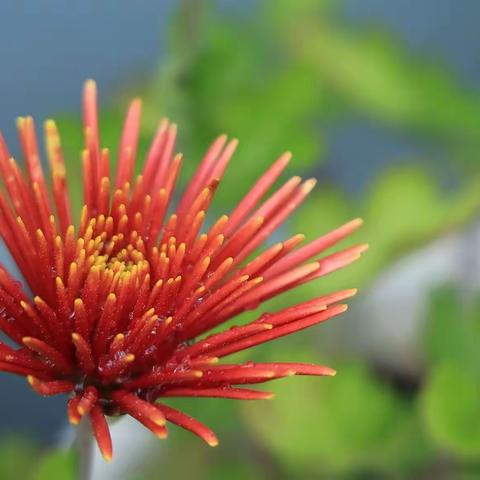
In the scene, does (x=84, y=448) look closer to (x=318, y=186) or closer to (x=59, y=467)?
(x=59, y=467)

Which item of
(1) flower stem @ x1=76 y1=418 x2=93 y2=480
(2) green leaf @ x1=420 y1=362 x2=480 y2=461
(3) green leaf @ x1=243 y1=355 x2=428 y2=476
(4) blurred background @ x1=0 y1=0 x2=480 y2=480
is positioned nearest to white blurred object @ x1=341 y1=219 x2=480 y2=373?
(4) blurred background @ x1=0 y1=0 x2=480 y2=480

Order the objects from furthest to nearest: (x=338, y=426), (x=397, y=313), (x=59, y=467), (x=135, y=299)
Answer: (x=397, y=313), (x=338, y=426), (x=59, y=467), (x=135, y=299)

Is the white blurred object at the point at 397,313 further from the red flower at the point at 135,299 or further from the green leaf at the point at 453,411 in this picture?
the red flower at the point at 135,299

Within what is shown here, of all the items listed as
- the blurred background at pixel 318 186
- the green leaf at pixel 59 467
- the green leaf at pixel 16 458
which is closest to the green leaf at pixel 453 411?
the blurred background at pixel 318 186

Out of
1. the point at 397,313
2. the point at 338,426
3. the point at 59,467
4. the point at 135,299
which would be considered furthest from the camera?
the point at 397,313

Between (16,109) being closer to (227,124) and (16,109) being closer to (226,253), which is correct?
(227,124)

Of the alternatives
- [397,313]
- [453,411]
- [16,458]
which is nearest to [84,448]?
[453,411]

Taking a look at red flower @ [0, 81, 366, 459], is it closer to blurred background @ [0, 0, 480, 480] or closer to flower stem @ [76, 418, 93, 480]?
flower stem @ [76, 418, 93, 480]

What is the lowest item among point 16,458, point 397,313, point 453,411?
point 16,458
